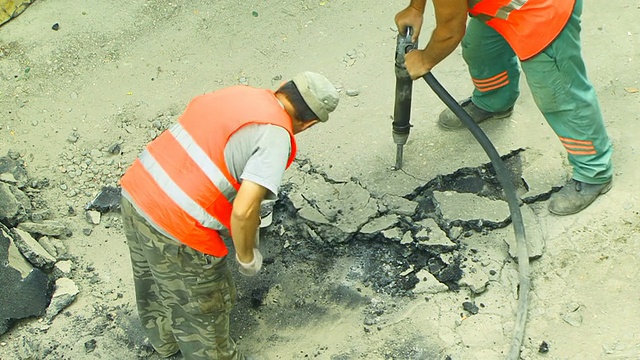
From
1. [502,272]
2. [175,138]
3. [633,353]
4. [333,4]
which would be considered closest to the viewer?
[175,138]

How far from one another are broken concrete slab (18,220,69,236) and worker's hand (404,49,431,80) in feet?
6.82

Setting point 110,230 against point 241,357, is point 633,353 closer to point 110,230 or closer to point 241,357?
point 241,357

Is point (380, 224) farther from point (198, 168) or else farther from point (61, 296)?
point (61, 296)

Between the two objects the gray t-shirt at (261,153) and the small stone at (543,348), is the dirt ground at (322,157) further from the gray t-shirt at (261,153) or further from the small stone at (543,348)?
the gray t-shirt at (261,153)

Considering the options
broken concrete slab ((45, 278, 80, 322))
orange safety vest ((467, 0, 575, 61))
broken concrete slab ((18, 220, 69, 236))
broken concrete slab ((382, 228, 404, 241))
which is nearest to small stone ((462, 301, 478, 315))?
broken concrete slab ((382, 228, 404, 241))

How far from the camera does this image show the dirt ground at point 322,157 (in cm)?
364

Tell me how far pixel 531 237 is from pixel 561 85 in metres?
0.79

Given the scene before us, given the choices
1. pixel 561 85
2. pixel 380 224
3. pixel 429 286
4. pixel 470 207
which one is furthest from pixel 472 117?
pixel 429 286

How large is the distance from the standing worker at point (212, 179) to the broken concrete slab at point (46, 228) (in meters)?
1.14

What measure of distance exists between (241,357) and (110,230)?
1174mm

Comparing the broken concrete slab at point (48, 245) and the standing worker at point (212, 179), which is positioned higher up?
the standing worker at point (212, 179)

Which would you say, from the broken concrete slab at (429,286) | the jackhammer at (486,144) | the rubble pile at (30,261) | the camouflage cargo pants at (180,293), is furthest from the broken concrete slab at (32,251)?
the jackhammer at (486,144)

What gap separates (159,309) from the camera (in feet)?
11.6

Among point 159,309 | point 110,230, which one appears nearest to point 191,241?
point 159,309
